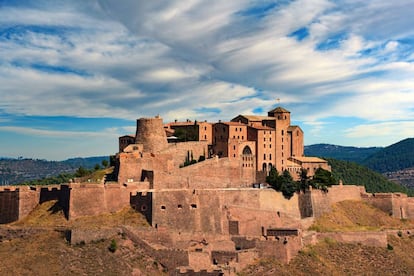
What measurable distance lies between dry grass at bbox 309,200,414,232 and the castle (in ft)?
2.75

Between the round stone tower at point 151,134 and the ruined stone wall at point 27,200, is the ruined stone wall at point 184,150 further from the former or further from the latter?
the ruined stone wall at point 27,200

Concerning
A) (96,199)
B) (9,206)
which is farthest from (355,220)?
(9,206)

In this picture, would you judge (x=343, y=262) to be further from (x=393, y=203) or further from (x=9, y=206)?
(x=9, y=206)

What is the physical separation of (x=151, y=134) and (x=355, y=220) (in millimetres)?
21003

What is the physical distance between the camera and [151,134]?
180 ft

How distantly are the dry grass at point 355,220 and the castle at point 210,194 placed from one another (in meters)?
0.84

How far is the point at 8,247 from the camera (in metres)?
37.2

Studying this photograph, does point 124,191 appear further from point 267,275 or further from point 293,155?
point 293,155

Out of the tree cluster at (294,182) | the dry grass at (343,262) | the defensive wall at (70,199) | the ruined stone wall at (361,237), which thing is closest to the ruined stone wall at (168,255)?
the dry grass at (343,262)

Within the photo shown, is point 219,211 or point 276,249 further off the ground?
point 219,211

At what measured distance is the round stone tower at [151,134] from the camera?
54.7m

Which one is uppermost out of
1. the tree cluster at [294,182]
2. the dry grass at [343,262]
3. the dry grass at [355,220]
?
the tree cluster at [294,182]

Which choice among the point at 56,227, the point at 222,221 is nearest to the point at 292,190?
the point at 222,221

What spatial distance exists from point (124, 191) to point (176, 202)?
13.1 feet
